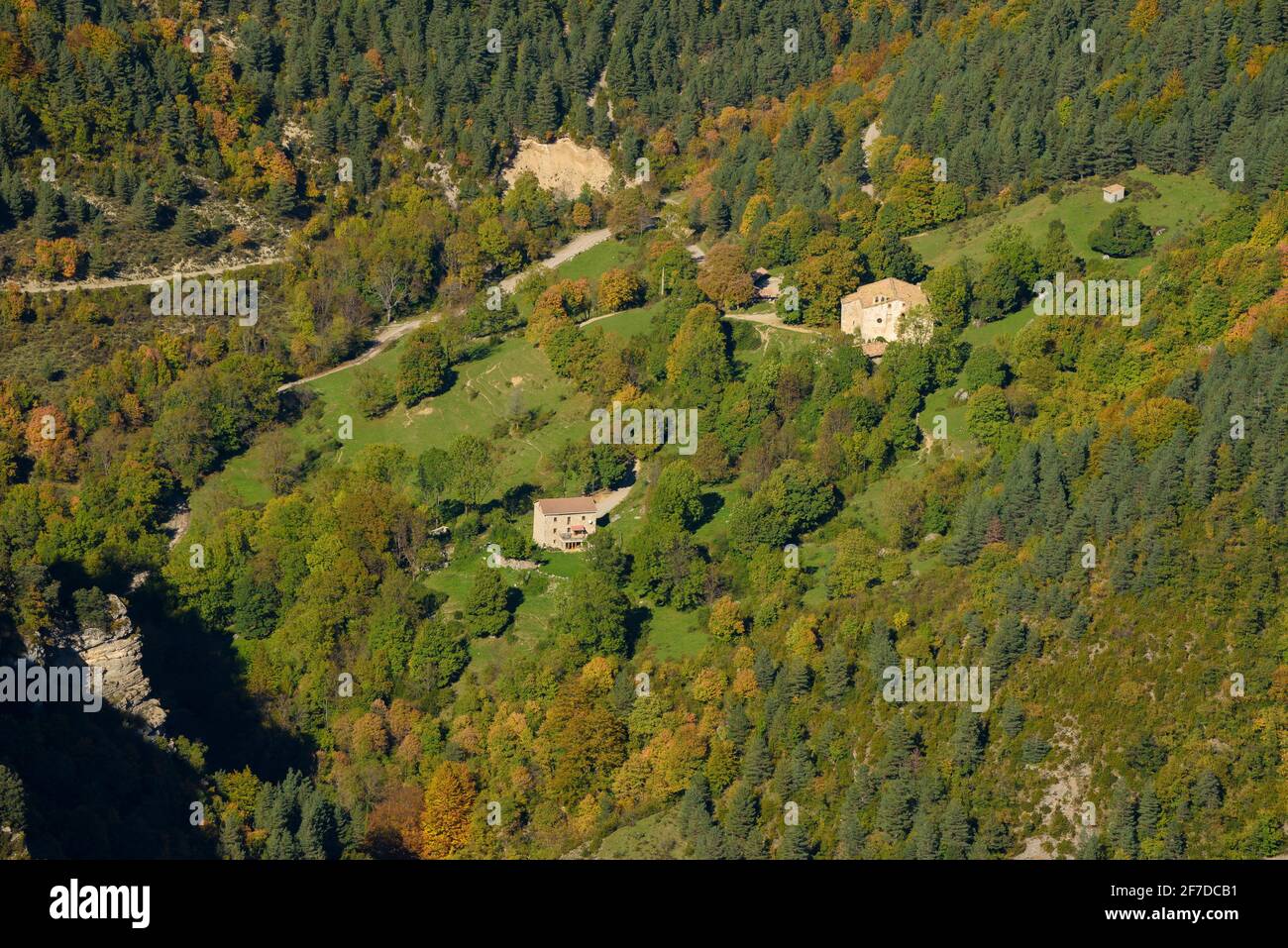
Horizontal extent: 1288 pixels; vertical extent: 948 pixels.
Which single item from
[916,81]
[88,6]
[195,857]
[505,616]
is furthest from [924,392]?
[88,6]

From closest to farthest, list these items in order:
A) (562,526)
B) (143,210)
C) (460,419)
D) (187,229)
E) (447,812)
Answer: (447,812)
(562,526)
(460,419)
(143,210)
(187,229)

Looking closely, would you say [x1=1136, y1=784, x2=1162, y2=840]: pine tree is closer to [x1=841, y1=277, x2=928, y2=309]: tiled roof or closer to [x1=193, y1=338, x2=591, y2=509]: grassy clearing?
[x1=841, y1=277, x2=928, y2=309]: tiled roof

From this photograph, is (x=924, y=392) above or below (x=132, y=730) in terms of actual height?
above

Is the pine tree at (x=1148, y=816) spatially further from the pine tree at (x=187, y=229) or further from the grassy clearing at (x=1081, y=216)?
the pine tree at (x=187, y=229)

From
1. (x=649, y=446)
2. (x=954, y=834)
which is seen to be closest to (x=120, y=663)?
(x=649, y=446)

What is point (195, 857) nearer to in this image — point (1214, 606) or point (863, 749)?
point (863, 749)

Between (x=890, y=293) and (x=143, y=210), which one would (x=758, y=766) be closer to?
(x=890, y=293)

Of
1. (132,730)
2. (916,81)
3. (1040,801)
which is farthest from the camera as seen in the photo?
(916,81)
